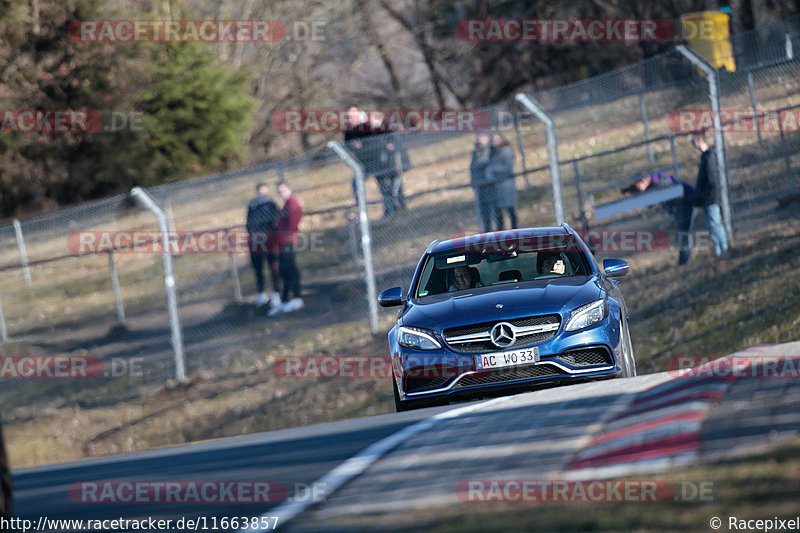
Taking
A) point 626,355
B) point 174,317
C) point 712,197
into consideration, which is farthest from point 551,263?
point 174,317

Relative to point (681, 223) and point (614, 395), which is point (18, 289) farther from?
point (614, 395)

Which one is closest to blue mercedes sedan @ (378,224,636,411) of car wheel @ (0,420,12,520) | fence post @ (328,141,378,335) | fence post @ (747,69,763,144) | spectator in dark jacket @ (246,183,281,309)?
car wheel @ (0,420,12,520)

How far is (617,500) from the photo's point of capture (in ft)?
16.1

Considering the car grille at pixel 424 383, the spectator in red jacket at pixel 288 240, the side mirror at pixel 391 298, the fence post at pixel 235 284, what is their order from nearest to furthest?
the car grille at pixel 424 383
the side mirror at pixel 391 298
the spectator in red jacket at pixel 288 240
the fence post at pixel 235 284

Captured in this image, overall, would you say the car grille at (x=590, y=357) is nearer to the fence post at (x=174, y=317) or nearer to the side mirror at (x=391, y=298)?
the side mirror at (x=391, y=298)

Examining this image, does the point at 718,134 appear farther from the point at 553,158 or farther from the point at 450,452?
the point at 450,452

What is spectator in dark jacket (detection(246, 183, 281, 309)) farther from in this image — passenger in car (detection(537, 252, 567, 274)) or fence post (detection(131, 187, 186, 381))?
passenger in car (detection(537, 252, 567, 274))

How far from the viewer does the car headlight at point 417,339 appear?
29.6 ft

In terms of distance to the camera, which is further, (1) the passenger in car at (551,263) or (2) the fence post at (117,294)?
(2) the fence post at (117,294)

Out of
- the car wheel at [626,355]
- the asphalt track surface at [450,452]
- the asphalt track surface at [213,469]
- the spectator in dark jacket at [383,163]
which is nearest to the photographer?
the asphalt track surface at [450,452]

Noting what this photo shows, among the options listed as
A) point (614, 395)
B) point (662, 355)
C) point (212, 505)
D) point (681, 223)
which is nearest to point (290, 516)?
point (212, 505)

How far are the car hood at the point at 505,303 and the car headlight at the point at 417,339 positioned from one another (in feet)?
0.18

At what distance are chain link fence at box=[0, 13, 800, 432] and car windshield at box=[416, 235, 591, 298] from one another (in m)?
4.81

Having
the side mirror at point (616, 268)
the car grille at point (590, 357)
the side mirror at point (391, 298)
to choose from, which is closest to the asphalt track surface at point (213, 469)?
the side mirror at point (391, 298)
